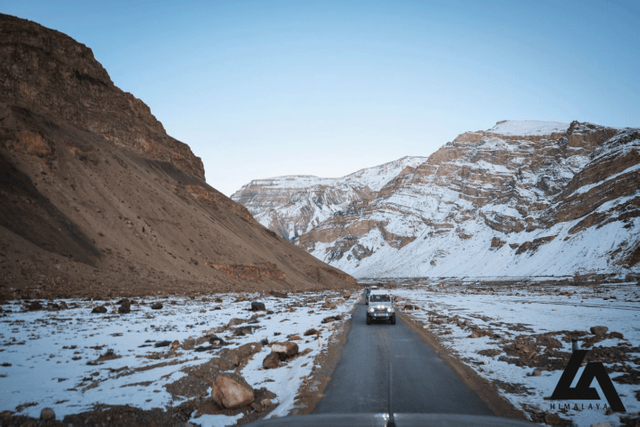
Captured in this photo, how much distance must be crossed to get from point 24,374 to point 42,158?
135 ft

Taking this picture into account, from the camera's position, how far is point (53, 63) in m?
57.8

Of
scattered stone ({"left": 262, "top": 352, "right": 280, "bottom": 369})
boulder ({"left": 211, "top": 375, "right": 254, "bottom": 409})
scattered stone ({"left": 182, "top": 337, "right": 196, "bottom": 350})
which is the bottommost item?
scattered stone ({"left": 262, "top": 352, "right": 280, "bottom": 369})

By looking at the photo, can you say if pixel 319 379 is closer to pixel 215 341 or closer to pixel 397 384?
pixel 397 384

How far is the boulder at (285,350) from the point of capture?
1115 cm

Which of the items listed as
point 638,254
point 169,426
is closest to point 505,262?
point 638,254

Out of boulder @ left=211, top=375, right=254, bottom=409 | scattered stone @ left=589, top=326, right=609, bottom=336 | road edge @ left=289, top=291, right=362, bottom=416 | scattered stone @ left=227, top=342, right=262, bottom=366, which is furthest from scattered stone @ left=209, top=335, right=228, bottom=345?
scattered stone @ left=589, top=326, right=609, bottom=336

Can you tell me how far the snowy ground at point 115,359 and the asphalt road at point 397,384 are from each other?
1.02m

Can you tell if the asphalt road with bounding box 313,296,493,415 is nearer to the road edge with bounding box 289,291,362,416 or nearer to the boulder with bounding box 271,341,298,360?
the road edge with bounding box 289,291,362,416

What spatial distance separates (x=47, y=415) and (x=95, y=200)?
41429mm

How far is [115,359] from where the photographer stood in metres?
10.1

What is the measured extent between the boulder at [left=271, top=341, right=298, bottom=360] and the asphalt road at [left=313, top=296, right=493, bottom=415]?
1619 mm

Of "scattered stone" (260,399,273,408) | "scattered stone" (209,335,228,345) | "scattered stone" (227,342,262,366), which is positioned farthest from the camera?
"scattered stone" (209,335,228,345)

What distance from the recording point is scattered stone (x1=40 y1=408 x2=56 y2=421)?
593 centimetres

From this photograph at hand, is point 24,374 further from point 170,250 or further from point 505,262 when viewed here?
point 505,262
